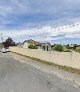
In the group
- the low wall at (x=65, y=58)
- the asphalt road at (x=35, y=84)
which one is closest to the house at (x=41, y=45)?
the low wall at (x=65, y=58)

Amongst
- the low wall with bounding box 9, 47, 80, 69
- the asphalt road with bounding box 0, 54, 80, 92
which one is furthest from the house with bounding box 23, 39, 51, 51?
the asphalt road with bounding box 0, 54, 80, 92

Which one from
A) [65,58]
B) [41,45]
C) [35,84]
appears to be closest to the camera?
[35,84]

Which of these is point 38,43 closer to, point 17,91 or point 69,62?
point 69,62

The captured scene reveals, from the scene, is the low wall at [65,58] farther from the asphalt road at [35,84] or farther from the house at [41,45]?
the house at [41,45]

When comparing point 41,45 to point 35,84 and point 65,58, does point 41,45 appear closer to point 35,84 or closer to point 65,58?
point 65,58

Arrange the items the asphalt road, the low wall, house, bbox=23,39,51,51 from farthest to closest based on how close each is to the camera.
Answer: house, bbox=23,39,51,51 < the low wall < the asphalt road

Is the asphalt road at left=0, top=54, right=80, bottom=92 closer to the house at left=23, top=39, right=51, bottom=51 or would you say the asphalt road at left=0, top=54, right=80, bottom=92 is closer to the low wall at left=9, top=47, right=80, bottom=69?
the low wall at left=9, top=47, right=80, bottom=69

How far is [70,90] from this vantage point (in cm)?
1345

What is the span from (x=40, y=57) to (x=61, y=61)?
14246 mm

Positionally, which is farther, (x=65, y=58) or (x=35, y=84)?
(x=65, y=58)

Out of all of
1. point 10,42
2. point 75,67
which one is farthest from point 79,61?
point 10,42

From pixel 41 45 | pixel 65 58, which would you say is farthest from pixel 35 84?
pixel 41 45

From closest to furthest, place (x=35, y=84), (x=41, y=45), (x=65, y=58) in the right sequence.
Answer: (x=35, y=84), (x=65, y=58), (x=41, y=45)

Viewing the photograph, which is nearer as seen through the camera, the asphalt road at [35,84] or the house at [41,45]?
the asphalt road at [35,84]
